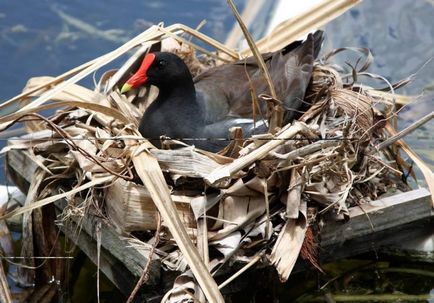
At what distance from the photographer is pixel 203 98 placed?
336 cm

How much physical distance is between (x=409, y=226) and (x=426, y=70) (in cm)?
172

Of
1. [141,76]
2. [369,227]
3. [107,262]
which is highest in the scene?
[141,76]

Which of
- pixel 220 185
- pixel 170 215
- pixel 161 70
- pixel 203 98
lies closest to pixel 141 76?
pixel 161 70

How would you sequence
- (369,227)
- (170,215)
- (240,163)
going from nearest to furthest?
(170,215) → (240,163) → (369,227)

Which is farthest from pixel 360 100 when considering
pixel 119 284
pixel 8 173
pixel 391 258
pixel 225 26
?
pixel 225 26

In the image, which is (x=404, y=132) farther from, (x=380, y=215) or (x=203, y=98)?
(x=203, y=98)

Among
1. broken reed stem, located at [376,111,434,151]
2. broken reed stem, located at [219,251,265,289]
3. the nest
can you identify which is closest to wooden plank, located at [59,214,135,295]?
the nest

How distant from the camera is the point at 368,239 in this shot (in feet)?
10.4

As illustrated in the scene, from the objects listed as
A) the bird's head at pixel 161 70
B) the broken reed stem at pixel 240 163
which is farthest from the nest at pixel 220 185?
the bird's head at pixel 161 70

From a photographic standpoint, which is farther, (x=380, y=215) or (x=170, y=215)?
(x=380, y=215)

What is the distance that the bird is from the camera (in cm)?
319

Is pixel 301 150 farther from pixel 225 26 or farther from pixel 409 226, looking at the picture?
pixel 225 26

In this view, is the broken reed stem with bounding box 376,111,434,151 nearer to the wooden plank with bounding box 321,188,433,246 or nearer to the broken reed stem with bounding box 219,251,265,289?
the wooden plank with bounding box 321,188,433,246

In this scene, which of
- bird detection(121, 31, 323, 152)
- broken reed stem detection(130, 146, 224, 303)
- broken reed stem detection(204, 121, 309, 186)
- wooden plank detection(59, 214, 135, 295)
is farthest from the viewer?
bird detection(121, 31, 323, 152)
